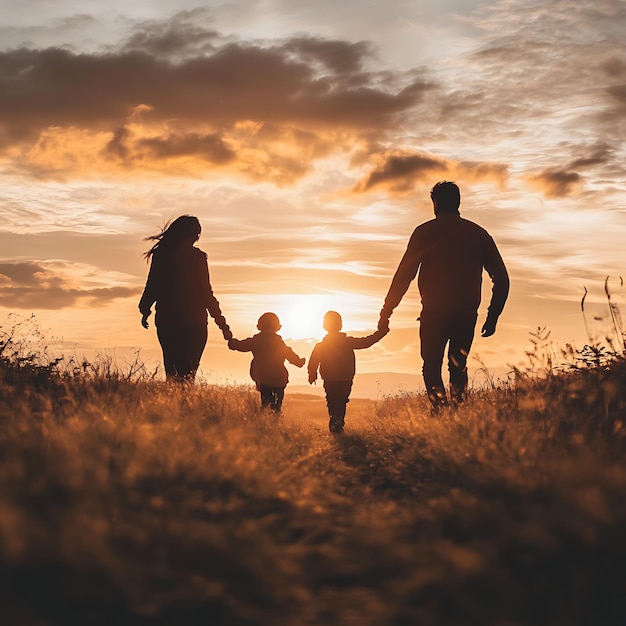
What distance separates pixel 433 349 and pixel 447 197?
1852 millimetres

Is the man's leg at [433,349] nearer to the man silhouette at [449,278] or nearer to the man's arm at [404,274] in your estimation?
the man silhouette at [449,278]

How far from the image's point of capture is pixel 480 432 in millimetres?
5992

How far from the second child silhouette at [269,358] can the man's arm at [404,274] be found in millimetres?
2204

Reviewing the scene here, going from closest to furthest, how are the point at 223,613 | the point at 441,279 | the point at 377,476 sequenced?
the point at 223,613, the point at 377,476, the point at 441,279

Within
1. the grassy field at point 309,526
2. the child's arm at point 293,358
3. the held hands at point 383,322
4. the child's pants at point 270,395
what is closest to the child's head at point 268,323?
the child's arm at point 293,358

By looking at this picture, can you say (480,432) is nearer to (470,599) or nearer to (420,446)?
(420,446)

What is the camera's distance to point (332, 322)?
11.4 meters

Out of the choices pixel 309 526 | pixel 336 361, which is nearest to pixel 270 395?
pixel 336 361

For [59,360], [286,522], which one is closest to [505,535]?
[286,522]

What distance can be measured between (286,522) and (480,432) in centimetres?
240

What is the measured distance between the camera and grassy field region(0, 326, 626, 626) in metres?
2.97

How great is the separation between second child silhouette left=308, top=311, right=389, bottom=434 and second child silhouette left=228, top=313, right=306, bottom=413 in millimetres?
399

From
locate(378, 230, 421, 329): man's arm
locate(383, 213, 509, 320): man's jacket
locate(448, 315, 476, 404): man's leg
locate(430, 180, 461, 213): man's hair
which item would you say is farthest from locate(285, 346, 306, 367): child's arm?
locate(430, 180, 461, 213): man's hair

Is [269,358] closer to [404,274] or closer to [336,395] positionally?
[336,395]
